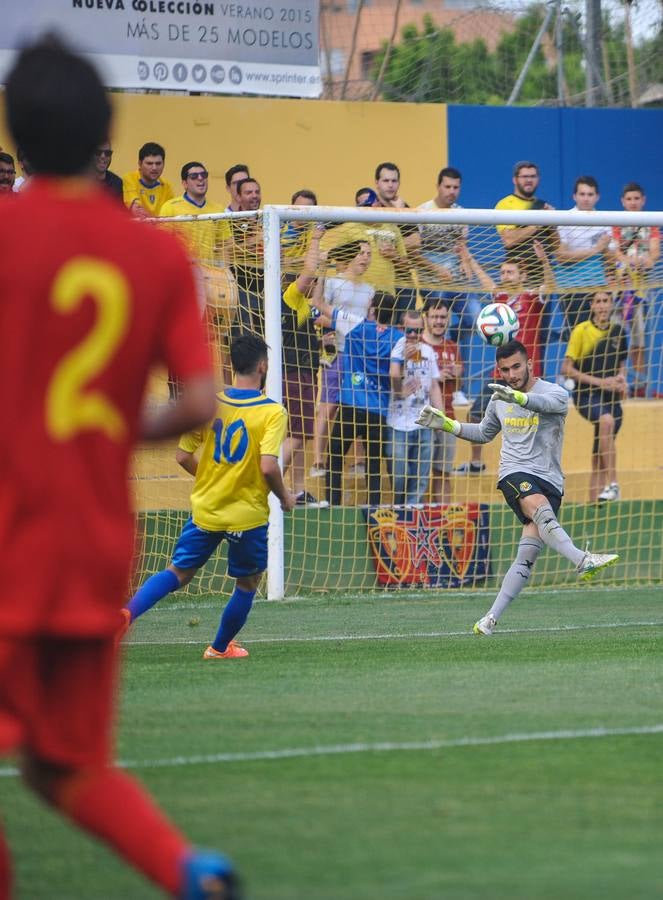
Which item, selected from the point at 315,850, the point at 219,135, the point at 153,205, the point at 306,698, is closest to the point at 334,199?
the point at 219,135

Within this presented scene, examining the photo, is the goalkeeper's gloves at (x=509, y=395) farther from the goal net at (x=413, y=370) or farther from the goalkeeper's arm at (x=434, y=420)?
the goal net at (x=413, y=370)

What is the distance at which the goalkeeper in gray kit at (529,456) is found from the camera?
384 inches

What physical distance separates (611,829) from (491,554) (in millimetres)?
8726

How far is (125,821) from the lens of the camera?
3350 mm

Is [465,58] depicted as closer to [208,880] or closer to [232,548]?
[232,548]

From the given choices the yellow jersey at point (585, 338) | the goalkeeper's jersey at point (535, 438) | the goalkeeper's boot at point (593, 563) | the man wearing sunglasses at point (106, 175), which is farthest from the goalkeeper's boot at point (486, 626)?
the man wearing sunglasses at point (106, 175)

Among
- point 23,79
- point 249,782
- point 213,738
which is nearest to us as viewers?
point 23,79

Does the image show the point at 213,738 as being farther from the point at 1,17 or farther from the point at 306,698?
the point at 1,17

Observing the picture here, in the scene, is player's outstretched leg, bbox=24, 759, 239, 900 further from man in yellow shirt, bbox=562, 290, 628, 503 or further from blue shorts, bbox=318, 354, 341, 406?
man in yellow shirt, bbox=562, 290, 628, 503

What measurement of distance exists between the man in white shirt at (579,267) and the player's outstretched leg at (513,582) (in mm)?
4555

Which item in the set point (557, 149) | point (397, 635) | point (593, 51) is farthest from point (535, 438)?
point (593, 51)

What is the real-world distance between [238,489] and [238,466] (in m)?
0.12

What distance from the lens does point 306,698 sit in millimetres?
6984

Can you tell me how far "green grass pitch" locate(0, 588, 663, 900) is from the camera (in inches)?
162
